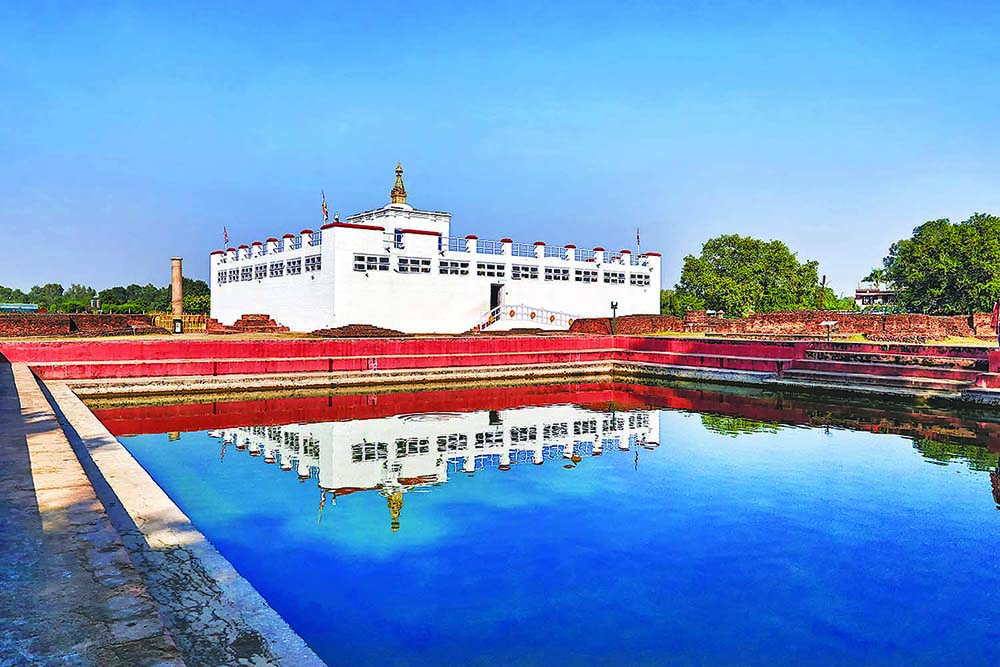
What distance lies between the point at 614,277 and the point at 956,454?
27.4 meters

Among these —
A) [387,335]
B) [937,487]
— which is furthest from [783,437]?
[387,335]

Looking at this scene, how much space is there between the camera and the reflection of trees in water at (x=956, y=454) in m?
10.9

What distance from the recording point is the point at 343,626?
5277mm

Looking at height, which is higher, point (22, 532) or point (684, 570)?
point (22, 532)

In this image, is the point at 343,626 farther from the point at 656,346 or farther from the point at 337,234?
the point at 337,234

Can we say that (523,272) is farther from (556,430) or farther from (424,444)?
(424,444)

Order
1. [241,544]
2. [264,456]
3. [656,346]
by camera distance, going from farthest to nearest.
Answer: [656,346] → [264,456] → [241,544]

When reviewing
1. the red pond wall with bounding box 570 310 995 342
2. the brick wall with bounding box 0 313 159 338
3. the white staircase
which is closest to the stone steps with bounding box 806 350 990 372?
the red pond wall with bounding box 570 310 995 342

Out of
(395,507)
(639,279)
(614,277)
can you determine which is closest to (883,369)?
(395,507)

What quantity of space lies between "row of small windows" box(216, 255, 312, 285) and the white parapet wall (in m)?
0.05

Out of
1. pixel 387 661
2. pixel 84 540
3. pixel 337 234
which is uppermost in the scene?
pixel 337 234

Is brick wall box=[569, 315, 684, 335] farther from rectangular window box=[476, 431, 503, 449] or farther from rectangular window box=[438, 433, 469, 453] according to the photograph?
rectangular window box=[438, 433, 469, 453]

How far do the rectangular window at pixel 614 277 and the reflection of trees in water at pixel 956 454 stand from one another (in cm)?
2592

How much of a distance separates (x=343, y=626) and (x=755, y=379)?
18066mm
